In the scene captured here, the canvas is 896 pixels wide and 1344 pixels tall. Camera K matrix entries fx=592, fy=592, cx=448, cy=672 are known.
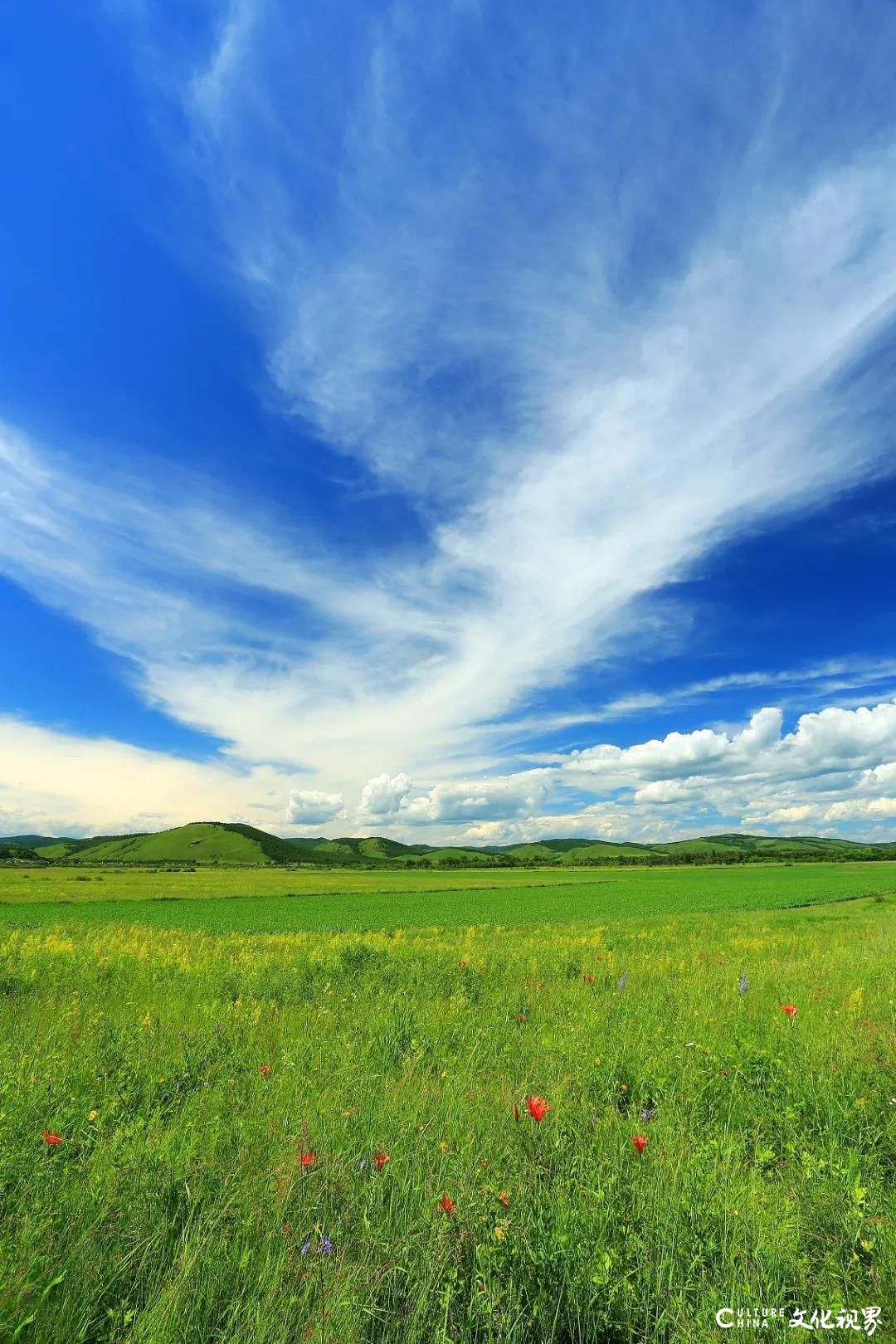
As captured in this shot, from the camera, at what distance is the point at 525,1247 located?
10.3ft

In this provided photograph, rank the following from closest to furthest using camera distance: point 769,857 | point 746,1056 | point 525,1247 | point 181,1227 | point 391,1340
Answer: point 391,1340 → point 525,1247 → point 181,1227 → point 746,1056 → point 769,857

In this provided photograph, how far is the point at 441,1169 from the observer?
3.95 meters

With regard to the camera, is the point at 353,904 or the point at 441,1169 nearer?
the point at 441,1169

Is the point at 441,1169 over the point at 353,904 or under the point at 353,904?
over

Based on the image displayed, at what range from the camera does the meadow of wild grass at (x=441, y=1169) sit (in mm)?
2873

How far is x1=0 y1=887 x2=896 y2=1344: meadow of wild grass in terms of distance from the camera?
287cm

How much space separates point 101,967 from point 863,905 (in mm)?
42332

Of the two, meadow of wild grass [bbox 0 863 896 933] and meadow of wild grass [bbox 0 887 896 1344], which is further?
meadow of wild grass [bbox 0 863 896 933]

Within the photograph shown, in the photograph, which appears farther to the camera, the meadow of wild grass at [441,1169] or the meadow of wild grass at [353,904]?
the meadow of wild grass at [353,904]

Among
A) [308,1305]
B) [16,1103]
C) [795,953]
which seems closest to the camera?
[308,1305]

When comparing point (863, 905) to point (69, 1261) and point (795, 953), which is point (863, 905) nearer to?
point (795, 953)

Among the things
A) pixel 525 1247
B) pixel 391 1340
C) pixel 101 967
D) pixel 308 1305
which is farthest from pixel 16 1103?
pixel 101 967

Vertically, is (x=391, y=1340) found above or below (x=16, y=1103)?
below

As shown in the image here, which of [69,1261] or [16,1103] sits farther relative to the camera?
[16,1103]
